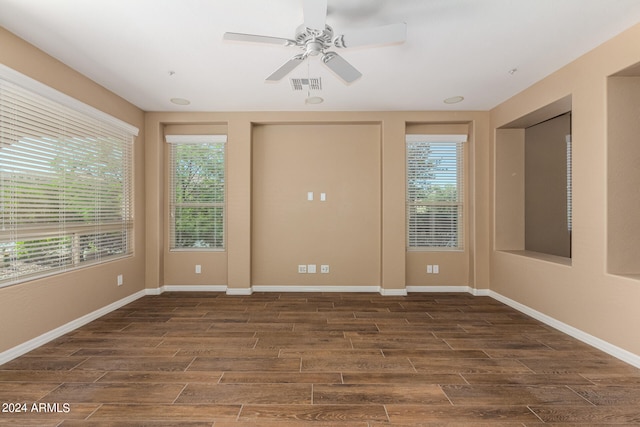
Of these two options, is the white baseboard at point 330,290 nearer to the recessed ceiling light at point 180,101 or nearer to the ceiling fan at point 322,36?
the recessed ceiling light at point 180,101

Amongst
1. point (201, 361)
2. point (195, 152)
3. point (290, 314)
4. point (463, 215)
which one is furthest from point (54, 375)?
point (463, 215)

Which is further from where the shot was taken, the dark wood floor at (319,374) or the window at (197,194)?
the window at (197,194)

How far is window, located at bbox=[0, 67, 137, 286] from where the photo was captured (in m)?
2.57

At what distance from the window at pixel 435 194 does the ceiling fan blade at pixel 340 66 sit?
2394 mm

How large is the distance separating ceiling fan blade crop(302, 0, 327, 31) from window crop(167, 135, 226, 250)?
3.02 meters

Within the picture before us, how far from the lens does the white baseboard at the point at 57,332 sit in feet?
8.23

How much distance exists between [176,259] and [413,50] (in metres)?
4.20

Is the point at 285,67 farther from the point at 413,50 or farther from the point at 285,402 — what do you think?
the point at 285,402

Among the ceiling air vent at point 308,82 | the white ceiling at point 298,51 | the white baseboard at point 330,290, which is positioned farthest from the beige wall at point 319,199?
the ceiling air vent at point 308,82

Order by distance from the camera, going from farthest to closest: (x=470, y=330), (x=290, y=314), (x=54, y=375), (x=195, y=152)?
(x=195, y=152)
(x=290, y=314)
(x=470, y=330)
(x=54, y=375)

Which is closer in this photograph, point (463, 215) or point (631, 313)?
point (631, 313)

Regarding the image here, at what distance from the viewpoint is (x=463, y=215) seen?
187 inches

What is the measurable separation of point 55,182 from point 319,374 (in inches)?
120

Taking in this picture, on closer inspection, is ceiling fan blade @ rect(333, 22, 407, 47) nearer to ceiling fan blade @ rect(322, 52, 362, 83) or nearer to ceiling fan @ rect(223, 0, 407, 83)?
ceiling fan @ rect(223, 0, 407, 83)
